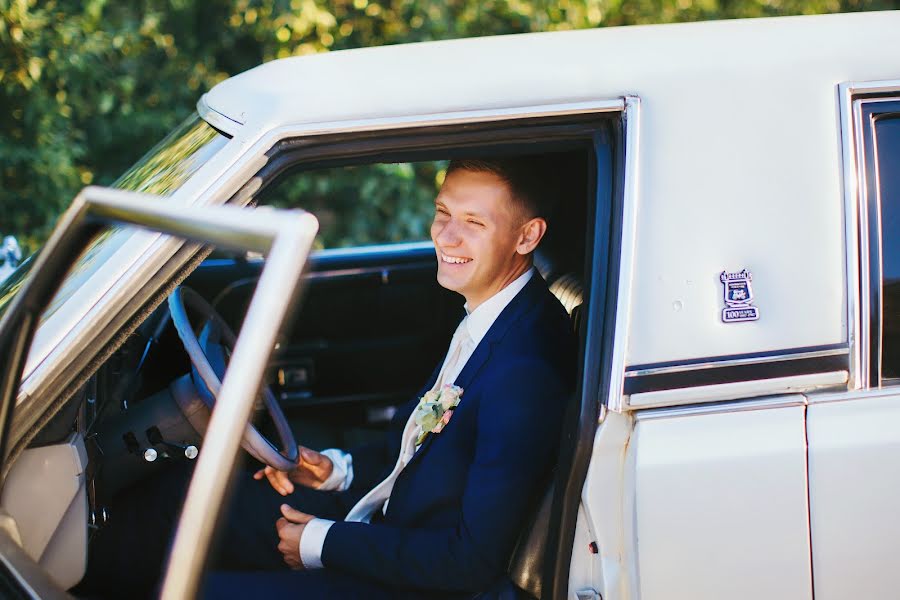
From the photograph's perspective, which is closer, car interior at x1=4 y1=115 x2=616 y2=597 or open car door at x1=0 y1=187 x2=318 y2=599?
open car door at x1=0 y1=187 x2=318 y2=599

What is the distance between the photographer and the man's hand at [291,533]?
2.18 m

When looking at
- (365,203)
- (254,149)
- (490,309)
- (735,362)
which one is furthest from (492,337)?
(365,203)

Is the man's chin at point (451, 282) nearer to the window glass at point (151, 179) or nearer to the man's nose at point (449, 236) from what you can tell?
the man's nose at point (449, 236)

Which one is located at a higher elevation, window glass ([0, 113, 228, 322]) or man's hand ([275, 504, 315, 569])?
window glass ([0, 113, 228, 322])

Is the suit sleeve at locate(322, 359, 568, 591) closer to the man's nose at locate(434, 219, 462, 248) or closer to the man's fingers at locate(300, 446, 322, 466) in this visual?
the man's nose at locate(434, 219, 462, 248)

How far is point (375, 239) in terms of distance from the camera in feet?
21.8

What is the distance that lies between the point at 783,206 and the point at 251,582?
4.55ft

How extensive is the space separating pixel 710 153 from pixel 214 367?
1.37 metres

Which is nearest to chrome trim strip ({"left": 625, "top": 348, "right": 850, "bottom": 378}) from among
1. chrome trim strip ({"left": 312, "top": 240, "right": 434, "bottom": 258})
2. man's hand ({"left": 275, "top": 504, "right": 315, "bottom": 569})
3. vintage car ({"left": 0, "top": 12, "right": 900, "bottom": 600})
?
vintage car ({"left": 0, "top": 12, "right": 900, "bottom": 600})

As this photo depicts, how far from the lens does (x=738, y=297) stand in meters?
1.78

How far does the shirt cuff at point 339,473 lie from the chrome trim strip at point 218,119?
100 centimetres

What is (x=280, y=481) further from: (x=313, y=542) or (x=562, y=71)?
(x=562, y=71)

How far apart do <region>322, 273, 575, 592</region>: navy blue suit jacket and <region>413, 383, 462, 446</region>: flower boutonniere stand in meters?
0.02

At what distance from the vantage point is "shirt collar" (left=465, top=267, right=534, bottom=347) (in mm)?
2262
